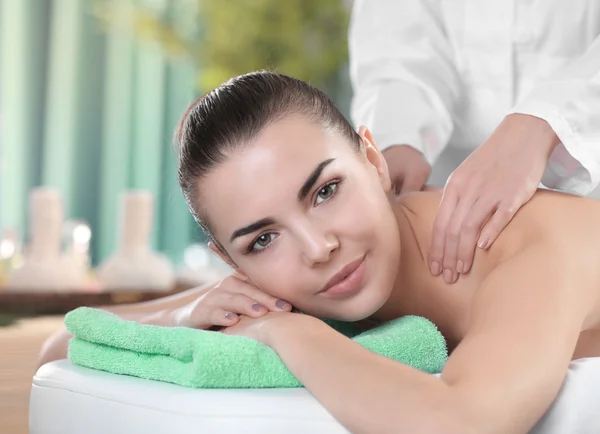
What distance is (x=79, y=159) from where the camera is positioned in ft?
15.1

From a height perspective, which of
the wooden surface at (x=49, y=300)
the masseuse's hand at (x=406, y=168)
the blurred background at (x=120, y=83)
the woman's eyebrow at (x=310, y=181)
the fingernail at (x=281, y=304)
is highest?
the woman's eyebrow at (x=310, y=181)

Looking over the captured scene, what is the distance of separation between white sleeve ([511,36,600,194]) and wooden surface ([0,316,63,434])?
38.2 inches

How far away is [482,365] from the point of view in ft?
3.11

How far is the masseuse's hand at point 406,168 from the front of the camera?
1.68m

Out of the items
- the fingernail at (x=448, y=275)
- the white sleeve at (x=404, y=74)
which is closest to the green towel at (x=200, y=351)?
the fingernail at (x=448, y=275)

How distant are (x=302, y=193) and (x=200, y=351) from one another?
0.95 ft

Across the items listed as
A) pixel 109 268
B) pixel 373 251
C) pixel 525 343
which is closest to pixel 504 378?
pixel 525 343

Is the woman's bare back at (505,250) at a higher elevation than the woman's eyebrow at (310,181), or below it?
below

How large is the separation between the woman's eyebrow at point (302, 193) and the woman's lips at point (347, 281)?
0.42ft

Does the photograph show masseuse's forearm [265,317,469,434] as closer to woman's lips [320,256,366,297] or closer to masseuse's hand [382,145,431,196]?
woman's lips [320,256,366,297]

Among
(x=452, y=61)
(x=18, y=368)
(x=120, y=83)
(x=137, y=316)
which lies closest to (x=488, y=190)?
(x=137, y=316)

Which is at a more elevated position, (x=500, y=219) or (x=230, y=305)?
(x=500, y=219)

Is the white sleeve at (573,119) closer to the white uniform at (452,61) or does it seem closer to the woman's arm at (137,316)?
the white uniform at (452,61)

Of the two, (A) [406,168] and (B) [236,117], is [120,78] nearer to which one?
(A) [406,168]
